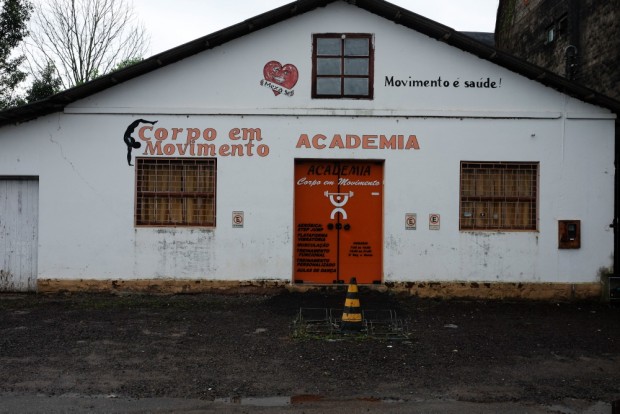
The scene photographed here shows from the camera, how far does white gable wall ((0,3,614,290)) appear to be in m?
10.2

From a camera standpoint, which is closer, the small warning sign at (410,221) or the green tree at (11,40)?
the small warning sign at (410,221)

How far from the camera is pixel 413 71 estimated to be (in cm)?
1039

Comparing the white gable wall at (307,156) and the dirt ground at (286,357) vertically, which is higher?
the white gable wall at (307,156)

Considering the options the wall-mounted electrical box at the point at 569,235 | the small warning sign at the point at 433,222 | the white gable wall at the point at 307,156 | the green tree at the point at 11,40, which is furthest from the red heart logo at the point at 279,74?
the green tree at the point at 11,40

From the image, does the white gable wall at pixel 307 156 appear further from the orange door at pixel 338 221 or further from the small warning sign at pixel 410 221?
the orange door at pixel 338 221

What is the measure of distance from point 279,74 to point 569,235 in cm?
623

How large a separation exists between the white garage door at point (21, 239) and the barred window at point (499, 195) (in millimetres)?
8128

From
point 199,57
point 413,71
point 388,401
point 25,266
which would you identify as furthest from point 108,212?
point 388,401

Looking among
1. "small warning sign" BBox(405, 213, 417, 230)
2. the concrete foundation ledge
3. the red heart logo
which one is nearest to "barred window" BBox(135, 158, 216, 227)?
the concrete foundation ledge

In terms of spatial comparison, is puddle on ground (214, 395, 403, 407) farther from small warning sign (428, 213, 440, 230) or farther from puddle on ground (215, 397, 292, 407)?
small warning sign (428, 213, 440, 230)

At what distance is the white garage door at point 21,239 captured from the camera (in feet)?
33.9

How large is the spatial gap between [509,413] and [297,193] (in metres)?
6.41

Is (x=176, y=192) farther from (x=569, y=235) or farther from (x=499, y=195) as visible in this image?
(x=569, y=235)

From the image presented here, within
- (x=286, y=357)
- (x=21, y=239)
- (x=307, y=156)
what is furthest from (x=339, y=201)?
(x=21, y=239)
